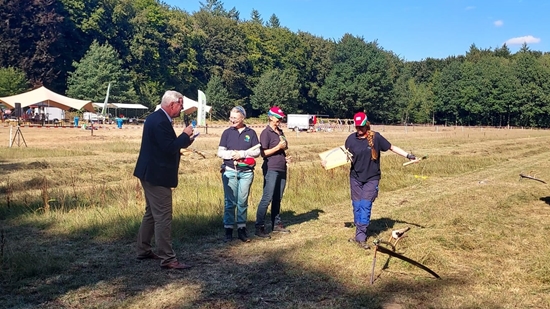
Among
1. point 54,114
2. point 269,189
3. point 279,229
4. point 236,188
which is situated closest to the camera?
point 236,188

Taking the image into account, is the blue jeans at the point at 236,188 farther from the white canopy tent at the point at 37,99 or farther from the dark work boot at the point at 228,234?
the white canopy tent at the point at 37,99

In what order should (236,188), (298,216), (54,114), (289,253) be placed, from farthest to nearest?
(54,114)
(298,216)
(236,188)
(289,253)

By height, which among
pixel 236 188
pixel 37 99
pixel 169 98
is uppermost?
pixel 37 99

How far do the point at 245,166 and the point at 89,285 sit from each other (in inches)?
105

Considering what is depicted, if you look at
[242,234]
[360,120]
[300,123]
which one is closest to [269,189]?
[242,234]

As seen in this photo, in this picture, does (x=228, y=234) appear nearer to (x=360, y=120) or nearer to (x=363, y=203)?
(x=363, y=203)

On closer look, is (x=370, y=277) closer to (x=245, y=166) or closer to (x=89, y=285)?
(x=245, y=166)

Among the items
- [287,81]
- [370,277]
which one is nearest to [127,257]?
[370,277]

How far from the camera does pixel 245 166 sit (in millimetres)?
6891

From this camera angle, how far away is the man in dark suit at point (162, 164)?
541 cm

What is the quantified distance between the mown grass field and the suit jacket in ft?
3.68

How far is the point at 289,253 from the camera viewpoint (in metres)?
6.32

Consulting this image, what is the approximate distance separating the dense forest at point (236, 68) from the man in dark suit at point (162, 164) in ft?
177

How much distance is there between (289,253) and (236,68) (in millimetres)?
78033
